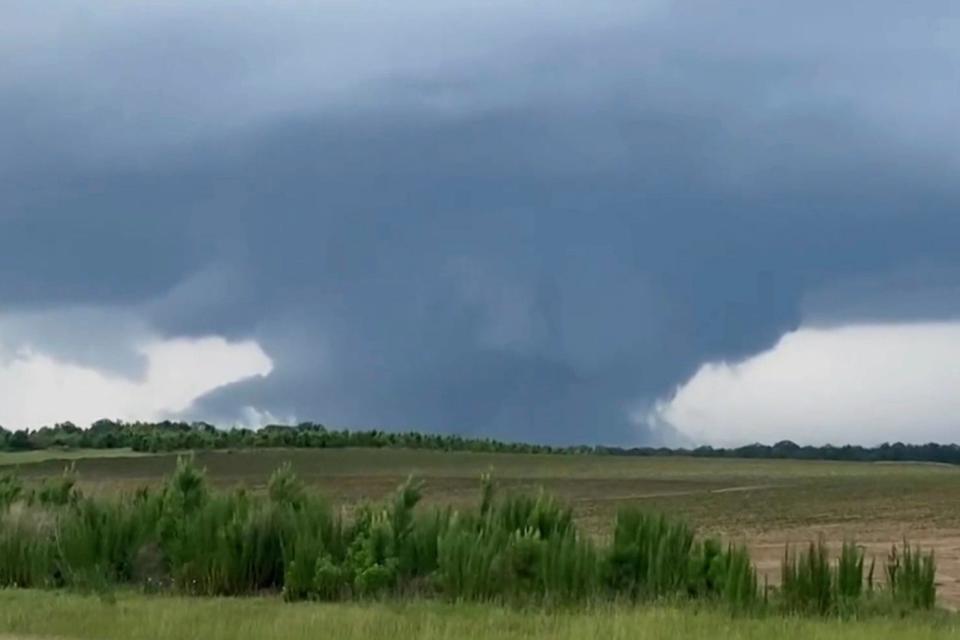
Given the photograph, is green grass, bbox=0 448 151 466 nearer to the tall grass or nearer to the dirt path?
the dirt path

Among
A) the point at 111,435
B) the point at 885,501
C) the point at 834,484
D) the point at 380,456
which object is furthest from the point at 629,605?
the point at 111,435

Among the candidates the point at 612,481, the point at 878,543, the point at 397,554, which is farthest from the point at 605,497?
the point at 397,554

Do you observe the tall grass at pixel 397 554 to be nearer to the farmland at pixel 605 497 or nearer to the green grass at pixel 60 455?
the farmland at pixel 605 497

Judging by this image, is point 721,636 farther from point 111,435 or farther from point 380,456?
point 111,435

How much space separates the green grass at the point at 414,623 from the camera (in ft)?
56.3

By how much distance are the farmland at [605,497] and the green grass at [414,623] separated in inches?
2.1

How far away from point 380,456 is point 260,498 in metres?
61.2

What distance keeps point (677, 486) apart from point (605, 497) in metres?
8.94

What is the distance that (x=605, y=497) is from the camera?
50594 mm

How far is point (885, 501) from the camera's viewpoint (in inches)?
1700

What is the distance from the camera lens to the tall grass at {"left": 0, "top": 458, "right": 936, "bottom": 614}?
64.5 ft

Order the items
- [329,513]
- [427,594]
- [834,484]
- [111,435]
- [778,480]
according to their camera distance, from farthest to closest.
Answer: [111,435], [778,480], [834,484], [329,513], [427,594]

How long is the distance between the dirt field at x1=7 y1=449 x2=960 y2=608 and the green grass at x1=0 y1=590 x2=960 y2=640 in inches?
160

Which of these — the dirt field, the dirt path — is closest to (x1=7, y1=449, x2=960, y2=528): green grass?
the dirt field
